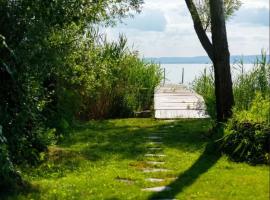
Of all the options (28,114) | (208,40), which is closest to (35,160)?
(28,114)

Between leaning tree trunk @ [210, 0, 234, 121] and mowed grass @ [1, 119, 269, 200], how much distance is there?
0.75 metres

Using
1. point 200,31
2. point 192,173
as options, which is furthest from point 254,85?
point 192,173

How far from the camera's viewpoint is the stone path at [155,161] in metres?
6.65

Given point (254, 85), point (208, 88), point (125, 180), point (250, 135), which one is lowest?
point (125, 180)

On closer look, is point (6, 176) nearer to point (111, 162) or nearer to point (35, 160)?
point (35, 160)

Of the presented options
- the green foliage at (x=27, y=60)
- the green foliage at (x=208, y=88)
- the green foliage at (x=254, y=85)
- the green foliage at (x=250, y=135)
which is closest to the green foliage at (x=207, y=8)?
the green foliage at (x=208, y=88)

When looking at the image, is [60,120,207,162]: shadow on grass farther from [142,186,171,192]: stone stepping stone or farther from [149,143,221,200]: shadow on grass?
[142,186,171,192]: stone stepping stone

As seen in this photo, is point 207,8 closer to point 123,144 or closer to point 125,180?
point 123,144

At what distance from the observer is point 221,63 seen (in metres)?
10.5

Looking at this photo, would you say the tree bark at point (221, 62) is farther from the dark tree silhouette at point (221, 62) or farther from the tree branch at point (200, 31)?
the tree branch at point (200, 31)

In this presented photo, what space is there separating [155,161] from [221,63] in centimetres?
286

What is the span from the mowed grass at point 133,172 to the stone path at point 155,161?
60 millimetres

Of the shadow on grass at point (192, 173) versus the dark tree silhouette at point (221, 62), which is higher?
the dark tree silhouette at point (221, 62)

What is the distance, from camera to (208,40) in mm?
12227
